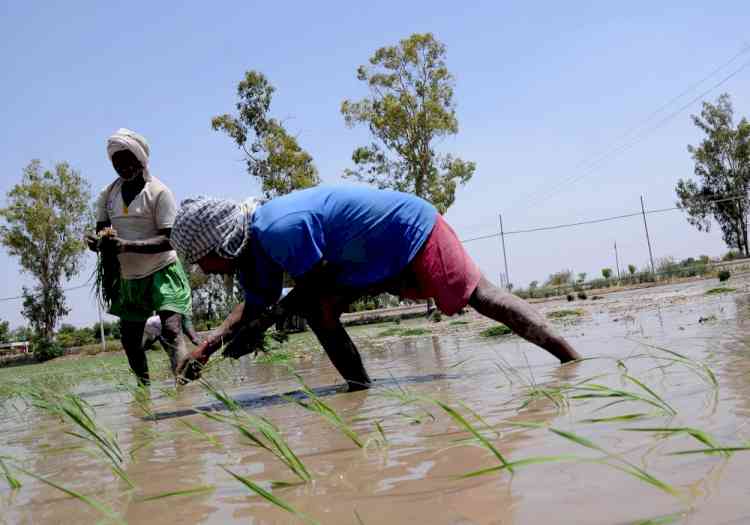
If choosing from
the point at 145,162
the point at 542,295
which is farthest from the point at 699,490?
the point at 542,295

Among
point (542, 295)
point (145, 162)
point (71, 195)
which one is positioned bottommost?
point (542, 295)

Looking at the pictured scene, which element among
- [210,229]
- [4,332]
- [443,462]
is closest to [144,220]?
[210,229]

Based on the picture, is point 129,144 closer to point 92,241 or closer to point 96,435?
point 92,241

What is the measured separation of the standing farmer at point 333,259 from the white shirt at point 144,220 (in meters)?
1.23

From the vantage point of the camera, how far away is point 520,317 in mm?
3383

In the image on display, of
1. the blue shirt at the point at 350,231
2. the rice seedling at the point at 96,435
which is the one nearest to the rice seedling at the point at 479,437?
the rice seedling at the point at 96,435

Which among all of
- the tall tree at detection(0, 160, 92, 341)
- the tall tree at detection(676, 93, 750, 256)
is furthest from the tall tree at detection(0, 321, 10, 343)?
the tall tree at detection(676, 93, 750, 256)

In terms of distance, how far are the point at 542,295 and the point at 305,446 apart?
25716mm

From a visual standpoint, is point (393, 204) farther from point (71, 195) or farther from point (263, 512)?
point (71, 195)

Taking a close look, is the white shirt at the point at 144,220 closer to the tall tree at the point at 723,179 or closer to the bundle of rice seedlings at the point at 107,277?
the bundle of rice seedlings at the point at 107,277

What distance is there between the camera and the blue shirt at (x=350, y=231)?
3.23 meters

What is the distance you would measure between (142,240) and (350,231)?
5.77 feet

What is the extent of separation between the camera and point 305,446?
6.72ft

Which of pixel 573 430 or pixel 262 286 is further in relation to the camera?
pixel 262 286
